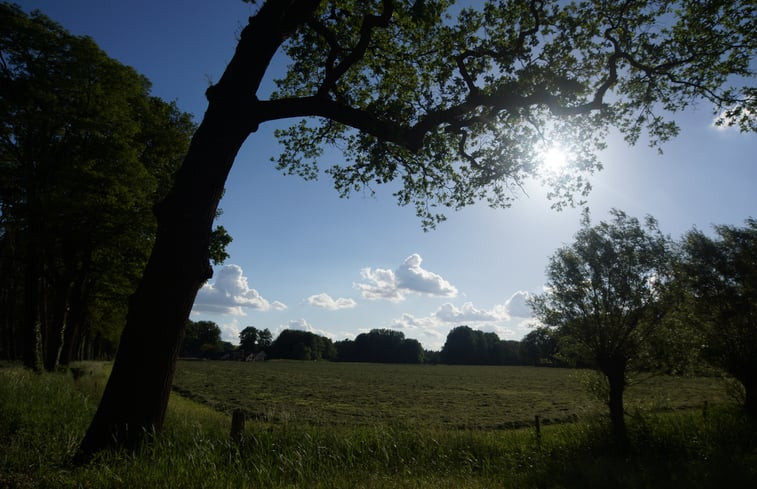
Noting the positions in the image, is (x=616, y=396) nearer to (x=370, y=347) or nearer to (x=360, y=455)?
(x=360, y=455)

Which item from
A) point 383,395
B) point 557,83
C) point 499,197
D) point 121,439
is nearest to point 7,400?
point 121,439

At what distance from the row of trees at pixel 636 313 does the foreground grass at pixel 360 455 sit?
77.2 inches

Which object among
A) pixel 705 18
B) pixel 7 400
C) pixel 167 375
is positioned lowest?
pixel 7 400

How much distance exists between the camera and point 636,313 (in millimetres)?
13703

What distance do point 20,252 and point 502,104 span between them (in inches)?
1101

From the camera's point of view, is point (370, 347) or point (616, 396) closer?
point (616, 396)

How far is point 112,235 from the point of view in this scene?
20.5m

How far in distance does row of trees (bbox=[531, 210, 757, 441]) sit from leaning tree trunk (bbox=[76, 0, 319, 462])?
40.7 ft

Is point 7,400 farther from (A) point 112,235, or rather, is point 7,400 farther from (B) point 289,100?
(A) point 112,235

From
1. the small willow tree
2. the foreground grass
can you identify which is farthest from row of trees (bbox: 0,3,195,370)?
the small willow tree

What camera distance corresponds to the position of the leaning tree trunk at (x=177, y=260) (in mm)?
5754

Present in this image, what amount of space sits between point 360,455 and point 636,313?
408 inches

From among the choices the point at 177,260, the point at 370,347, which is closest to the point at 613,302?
the point at 177,260

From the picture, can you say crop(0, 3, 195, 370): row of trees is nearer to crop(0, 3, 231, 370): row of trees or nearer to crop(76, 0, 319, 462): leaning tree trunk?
crop(0, 3, 231, 370): row of trees
